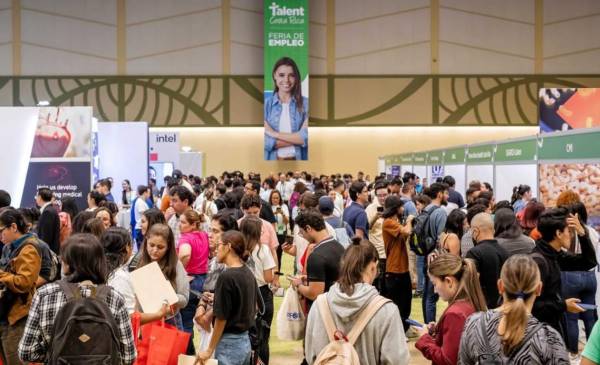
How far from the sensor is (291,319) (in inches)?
200

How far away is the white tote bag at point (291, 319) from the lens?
506 centimetres

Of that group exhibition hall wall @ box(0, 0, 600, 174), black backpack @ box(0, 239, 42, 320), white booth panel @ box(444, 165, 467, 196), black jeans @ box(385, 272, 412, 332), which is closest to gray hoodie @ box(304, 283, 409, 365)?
black backpack @ box(0, 239, 42, 320)

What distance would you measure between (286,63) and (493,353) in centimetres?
2414

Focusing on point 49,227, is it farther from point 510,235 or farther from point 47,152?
point 510,235

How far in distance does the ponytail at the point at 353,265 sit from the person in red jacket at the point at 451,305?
279mm

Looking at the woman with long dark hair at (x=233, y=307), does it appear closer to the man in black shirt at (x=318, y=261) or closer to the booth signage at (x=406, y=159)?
the man in black shirt at (x=318, y=261)

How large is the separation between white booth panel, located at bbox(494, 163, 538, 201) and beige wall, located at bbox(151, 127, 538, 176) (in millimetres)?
17895

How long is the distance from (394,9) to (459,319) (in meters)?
25.2

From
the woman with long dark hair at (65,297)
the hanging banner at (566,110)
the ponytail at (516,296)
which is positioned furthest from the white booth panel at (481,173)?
the woman with long dark hair at (65,297)

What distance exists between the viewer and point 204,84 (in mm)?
27844

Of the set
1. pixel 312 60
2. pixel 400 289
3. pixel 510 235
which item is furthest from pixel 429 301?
pixel 312 60

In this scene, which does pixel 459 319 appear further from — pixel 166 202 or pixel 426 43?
pixel 426 43

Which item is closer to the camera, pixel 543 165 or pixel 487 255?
pixel 487 255

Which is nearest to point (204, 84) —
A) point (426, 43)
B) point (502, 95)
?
point (426, 43)
